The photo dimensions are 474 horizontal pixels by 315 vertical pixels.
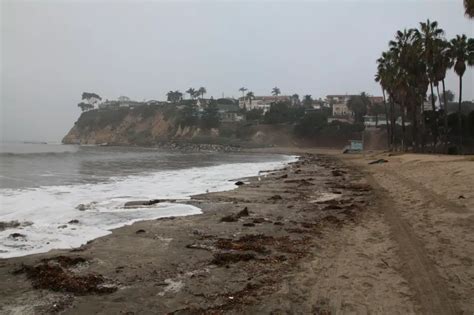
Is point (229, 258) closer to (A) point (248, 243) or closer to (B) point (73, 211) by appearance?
(A) point (248, 243)

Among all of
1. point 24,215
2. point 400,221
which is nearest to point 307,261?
point 400,221

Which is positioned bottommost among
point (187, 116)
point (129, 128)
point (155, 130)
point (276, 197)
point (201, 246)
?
point (276, 197)

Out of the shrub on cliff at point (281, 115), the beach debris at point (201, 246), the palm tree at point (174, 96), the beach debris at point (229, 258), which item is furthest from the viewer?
the palm tree at point (174, 96)

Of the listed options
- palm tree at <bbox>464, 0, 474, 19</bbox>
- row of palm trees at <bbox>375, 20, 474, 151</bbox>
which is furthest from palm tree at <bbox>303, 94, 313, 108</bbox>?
palm tree at <bbox>464, 0, 474, 19</bbox>

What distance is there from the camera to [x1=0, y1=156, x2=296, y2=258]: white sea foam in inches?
335

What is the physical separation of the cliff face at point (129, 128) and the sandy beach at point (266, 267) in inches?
4797

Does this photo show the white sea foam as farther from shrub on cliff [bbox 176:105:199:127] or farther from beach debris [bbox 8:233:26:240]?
shrub on cliff [bbox 176:105:199:127]

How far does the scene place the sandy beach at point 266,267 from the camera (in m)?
4.93

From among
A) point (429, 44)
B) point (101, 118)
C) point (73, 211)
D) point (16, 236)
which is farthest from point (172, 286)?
point (101, 118)

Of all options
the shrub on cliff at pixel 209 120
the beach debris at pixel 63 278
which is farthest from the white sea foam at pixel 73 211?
the shrub on cliff at pixel 209 120

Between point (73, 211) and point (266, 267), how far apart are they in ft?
25.8

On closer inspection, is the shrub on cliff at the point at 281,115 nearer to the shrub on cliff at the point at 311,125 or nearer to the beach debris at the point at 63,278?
the shrub on cliff at the point at 311,125

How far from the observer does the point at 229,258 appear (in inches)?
274

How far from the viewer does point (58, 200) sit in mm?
14461
